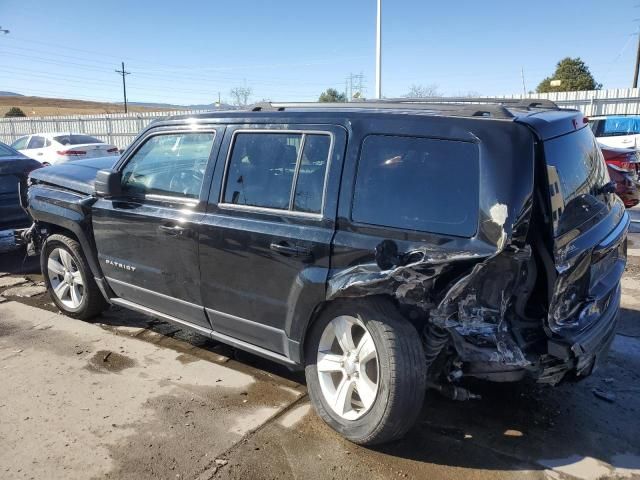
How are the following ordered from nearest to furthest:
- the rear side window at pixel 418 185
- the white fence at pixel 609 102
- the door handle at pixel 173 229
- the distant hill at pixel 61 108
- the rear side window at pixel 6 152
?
1. the rear side window at pixel 418 185
2. the door handle at pixel 173 229
3. the rear side window at pixel 6 152
4. the white fence at pixel 609 102
5. the distant hill at pixel 61 108

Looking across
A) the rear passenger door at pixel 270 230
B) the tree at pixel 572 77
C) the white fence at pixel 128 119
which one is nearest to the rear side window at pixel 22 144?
the white fence at pixel 128 119

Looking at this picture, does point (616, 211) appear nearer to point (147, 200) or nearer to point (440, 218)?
point (440, 218)

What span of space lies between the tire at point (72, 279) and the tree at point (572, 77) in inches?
1724

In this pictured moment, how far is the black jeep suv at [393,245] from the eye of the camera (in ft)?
8.38

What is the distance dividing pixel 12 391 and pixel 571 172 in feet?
12.5

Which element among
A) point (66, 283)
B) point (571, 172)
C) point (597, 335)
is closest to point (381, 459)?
point (597, 335)

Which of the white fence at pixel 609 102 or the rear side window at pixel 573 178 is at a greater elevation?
the white fence at pixel 609 102

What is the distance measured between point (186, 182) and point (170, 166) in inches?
9.9

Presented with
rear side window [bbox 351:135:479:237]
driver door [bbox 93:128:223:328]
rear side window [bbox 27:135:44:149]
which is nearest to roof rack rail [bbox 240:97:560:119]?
rear side window [bbox 351:135:479:237]

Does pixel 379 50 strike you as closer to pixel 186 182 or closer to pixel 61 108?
pixel 186 182

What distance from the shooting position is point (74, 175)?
4.78 metres

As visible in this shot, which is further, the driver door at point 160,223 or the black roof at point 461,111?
the driver door at point 160,223

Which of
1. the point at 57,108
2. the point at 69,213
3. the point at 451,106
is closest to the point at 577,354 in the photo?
the point at 451,106

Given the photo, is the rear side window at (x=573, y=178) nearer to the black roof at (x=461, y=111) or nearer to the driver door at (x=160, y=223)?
the black roof at (x=461, y=111)
